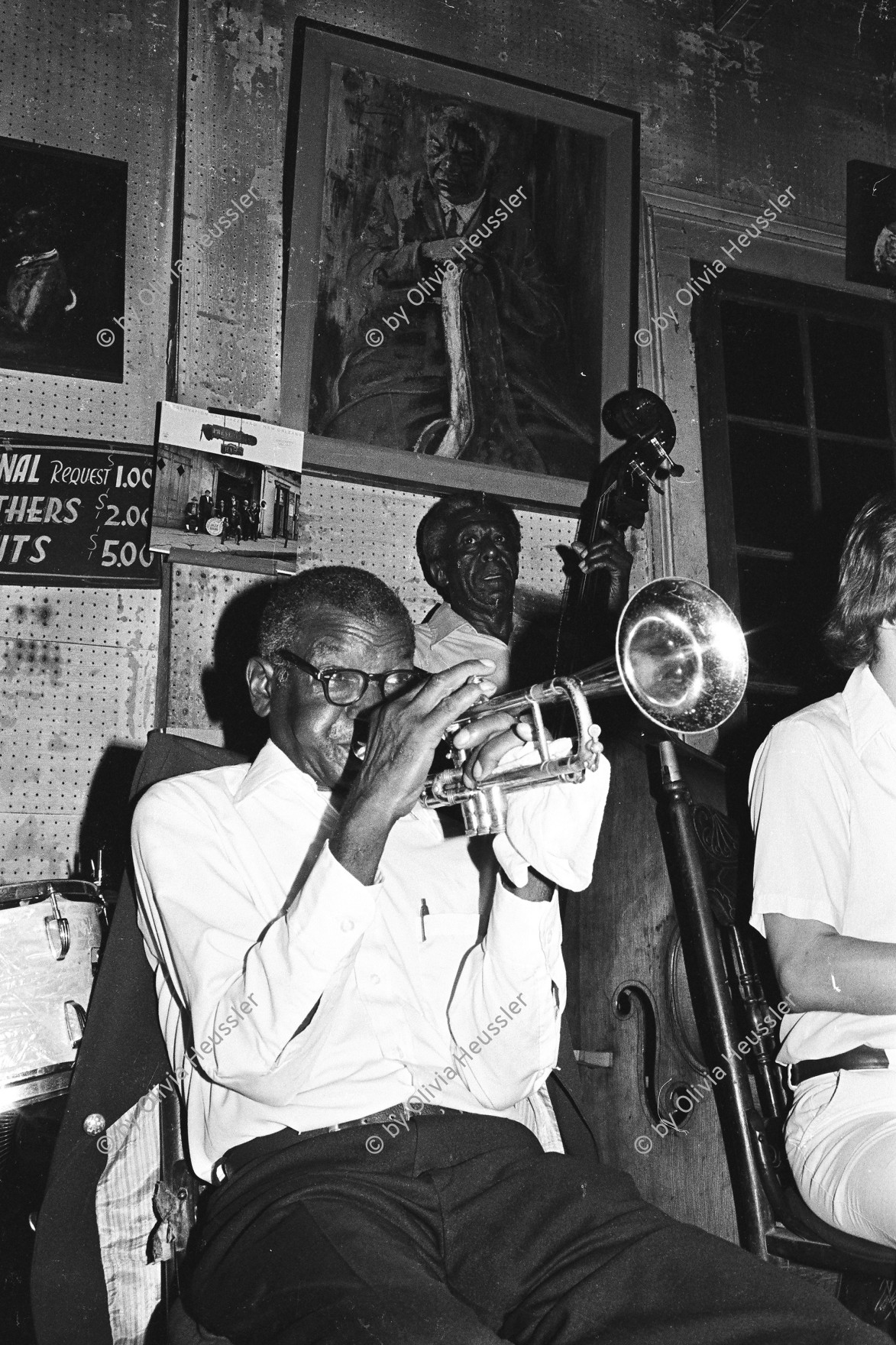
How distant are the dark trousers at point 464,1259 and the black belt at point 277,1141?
0.03 meters

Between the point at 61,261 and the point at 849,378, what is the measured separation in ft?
11.0

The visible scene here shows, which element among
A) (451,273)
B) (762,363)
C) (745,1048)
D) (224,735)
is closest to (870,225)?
(762,363)

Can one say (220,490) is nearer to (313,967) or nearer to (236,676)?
(236,676)

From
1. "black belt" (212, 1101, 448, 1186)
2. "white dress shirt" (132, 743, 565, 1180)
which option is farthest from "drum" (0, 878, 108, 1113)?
"black belt" (212, 1101, 448, 1186)

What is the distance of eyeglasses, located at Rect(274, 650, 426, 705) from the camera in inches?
92.0

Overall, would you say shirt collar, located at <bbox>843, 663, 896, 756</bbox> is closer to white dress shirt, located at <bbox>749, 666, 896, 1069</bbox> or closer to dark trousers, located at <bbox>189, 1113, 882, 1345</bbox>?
white dress shirt, located at <bbox>749, 666, 896, 1069</bbox>

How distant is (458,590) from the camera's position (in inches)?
154

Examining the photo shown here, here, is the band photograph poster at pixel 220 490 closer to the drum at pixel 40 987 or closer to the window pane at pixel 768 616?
the drum at pixel 40 987

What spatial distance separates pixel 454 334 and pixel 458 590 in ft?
3.58

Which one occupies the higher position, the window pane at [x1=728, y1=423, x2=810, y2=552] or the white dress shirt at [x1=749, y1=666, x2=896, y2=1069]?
the window pane at [x1=728, y1=423, x2=810, y2=552]

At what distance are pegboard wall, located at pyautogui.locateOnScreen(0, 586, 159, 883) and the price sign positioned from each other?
7 centimetres

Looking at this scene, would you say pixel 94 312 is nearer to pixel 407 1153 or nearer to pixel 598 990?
pixel 598 990

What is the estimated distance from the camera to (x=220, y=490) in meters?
3.77

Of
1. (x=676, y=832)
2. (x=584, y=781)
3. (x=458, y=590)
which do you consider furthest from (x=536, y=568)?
(x=584, y=781)
